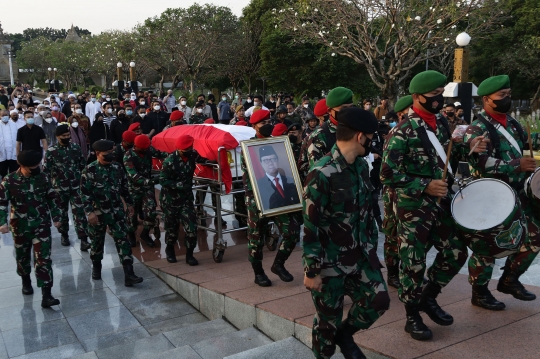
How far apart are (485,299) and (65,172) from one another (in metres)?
6.79

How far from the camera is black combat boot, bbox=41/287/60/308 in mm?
6625

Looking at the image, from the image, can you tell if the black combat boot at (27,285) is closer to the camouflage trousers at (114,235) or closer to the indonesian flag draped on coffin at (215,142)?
the camouflage trousers at (114,235)

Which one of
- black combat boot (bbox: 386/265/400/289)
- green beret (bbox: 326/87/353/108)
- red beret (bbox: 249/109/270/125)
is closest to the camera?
green beret (bbox: 326/87/353/108)

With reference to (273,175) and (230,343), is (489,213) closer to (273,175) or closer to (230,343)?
(230,343)

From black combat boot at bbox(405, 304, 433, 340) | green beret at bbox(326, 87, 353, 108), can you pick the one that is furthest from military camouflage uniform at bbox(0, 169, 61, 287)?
black combat boot at bbox(405, 304, 433, 340)

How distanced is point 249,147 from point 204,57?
105 ft

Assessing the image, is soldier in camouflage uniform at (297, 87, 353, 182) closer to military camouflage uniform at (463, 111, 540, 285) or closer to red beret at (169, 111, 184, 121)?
military camouflage uniform at (463, 111, 540, 285)

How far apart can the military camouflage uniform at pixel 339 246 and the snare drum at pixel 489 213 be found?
0.91 m

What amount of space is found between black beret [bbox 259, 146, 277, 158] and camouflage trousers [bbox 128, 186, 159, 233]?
115 inches

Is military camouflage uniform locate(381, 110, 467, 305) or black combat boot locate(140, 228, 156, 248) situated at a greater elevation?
military camouflage uniform locate(381, 110, 467, 305)

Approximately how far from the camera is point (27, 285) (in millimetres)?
7184

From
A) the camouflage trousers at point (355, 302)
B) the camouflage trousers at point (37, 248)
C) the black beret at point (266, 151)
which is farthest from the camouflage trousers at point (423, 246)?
the camouflage trousers at point (37, 248)

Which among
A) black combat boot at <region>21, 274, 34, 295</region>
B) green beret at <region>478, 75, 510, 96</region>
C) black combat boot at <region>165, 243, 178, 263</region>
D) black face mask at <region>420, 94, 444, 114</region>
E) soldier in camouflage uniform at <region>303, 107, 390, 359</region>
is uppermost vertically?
green beret at <region>478, 75, 510, 96</region>

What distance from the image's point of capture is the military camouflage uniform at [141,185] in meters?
8.65
